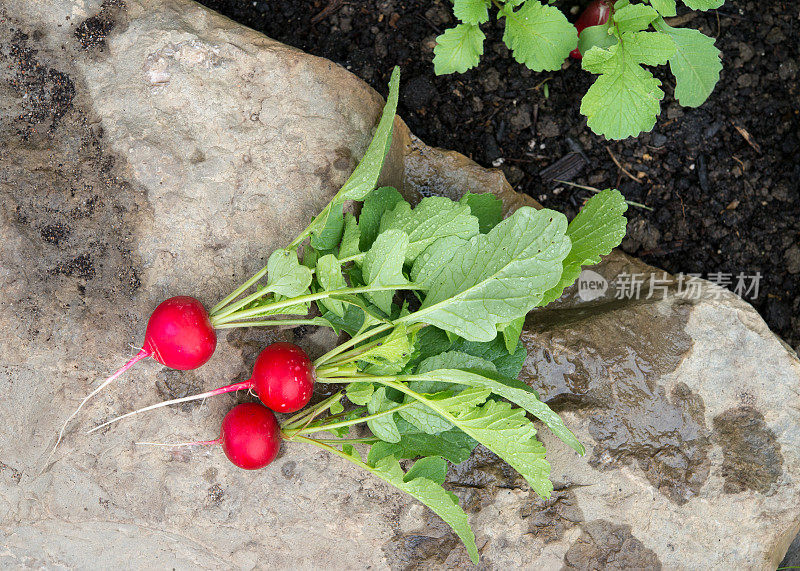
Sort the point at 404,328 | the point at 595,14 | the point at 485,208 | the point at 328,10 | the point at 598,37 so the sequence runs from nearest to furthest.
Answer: the point at 404,328, the point at 485,208, the point at 598,37, the point at 595,14, the point at 328,10

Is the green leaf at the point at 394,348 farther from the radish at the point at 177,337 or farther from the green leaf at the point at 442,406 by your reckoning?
the radish at the point at 177,337

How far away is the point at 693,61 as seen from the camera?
7.88 feet

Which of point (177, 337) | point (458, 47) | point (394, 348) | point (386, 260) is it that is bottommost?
point (177, 337)

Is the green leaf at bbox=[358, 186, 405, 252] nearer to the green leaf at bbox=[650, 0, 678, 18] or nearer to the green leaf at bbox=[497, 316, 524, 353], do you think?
the green leaf at bbox=[497, 316, 524, 353]

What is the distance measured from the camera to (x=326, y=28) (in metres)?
2.89

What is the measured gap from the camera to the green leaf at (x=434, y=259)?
199 centimetres

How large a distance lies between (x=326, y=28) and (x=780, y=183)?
7.26 ft

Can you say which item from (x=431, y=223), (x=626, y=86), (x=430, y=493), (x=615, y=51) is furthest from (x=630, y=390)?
(x=615, y=51)

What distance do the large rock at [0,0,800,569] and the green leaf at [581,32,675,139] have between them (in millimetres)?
726

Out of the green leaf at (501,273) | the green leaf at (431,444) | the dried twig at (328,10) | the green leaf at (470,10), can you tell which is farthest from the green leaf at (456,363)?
the dried twig at (328,10)

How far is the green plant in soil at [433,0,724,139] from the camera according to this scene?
2207mm

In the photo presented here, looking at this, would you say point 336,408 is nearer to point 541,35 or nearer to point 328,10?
point 541,35

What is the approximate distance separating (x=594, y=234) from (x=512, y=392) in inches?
24.4

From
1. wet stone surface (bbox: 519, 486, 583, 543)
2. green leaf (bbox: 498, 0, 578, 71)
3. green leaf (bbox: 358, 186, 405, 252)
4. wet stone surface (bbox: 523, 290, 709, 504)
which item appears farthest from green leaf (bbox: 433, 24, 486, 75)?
wet stone surface (bbox: 519, 486, 583, 543)
